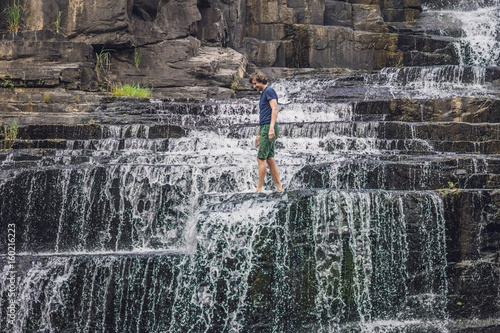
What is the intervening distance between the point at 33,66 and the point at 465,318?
10.6 meters

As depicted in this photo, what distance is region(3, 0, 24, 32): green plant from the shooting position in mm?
15438

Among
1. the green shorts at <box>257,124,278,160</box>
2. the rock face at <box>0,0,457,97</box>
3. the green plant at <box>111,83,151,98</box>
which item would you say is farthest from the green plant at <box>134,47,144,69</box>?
the green shorts at <box>257,124,278,160</box>

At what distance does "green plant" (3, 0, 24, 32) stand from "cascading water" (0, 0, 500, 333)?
6.07 metres

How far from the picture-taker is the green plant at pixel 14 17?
1544 centimetres

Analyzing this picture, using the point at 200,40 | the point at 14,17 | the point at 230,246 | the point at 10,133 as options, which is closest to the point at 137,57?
the point at 200,40

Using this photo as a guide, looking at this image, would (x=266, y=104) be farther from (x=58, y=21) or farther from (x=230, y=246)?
(x=58, y=21)

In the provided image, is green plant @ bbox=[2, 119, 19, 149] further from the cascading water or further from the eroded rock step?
the cascading water

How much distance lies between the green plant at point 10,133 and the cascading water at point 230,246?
129cm

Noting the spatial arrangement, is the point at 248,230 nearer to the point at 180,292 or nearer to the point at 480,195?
the point at 180,292

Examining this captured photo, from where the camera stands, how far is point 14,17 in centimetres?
1540

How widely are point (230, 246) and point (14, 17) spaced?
9921 millimetres

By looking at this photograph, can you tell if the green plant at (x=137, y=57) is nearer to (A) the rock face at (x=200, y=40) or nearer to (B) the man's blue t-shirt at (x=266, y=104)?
(A) the rock face at (x=200, y=40)

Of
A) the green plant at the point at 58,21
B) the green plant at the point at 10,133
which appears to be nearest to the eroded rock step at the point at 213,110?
the green plant at the point at 10,133

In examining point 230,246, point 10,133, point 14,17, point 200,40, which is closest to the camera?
point 230,246
